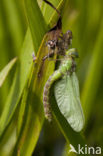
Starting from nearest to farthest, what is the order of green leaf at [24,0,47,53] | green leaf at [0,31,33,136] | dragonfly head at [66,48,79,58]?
green leaf at [24,0,47,53]
green leaf at [0,31,33,136]
dragonfly head at [66,48,79,58]

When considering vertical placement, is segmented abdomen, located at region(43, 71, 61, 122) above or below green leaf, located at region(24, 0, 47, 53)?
below

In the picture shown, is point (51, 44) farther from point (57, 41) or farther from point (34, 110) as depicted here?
point (34, 110)

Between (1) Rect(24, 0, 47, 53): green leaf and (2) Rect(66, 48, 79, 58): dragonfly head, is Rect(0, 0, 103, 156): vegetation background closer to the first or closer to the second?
(1) Rect(24, 0, 47, 53): green leaf

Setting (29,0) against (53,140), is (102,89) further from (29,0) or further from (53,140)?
(29,0)

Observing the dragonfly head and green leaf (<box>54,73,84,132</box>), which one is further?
the dragonfly head

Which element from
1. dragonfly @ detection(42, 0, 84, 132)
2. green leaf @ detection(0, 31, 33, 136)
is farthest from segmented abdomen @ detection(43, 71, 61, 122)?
green leaf @ detection(0, 31, 33, 136)

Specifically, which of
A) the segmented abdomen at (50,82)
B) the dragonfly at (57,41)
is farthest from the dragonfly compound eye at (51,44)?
the segmented abdomen at (50,82)

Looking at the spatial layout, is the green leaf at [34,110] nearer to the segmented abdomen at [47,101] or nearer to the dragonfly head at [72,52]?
the segmented abdomen at [47,101]
